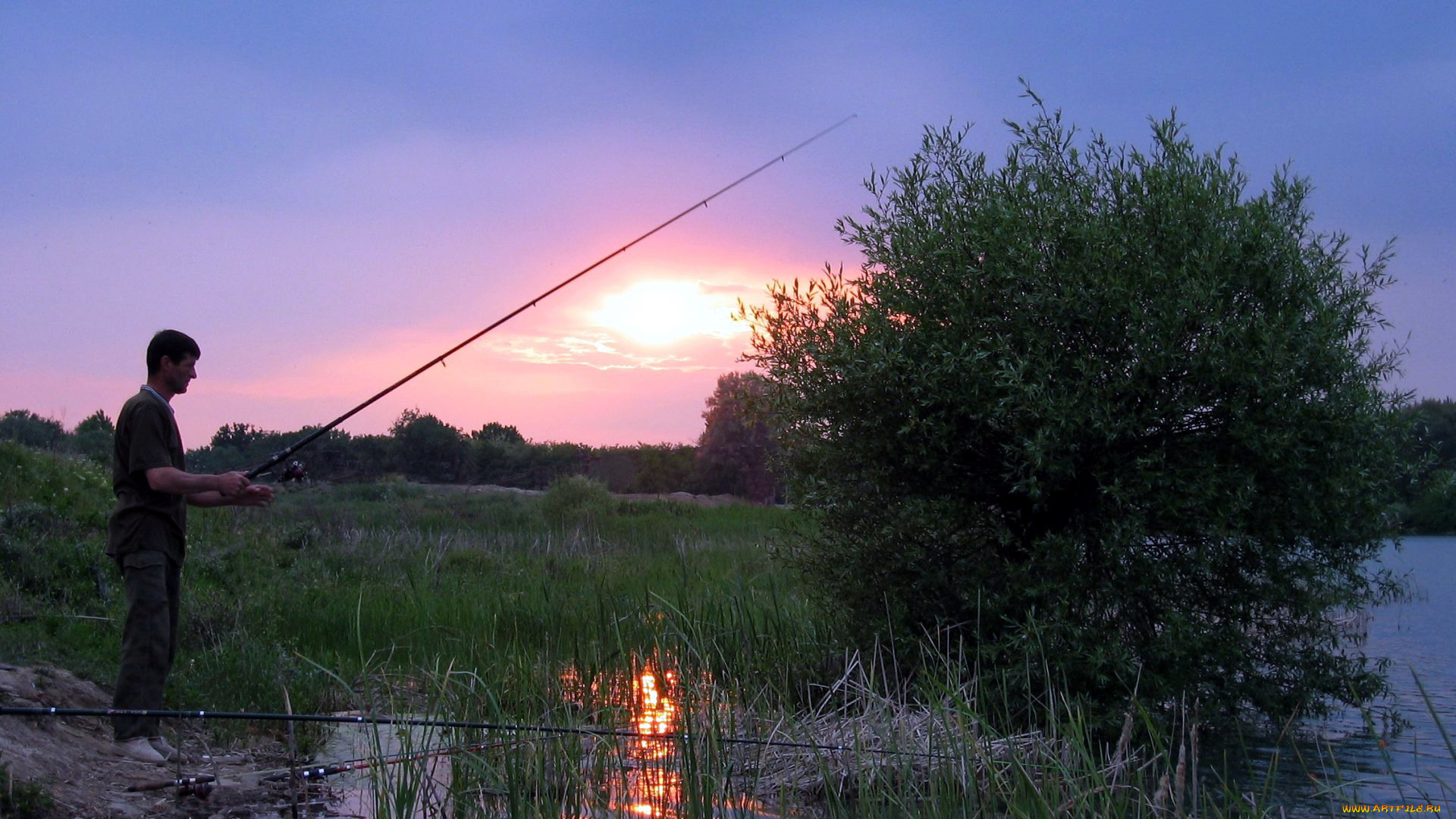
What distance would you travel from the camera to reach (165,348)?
5508 mm

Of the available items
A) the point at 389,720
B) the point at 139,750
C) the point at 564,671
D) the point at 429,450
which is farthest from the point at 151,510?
the point at 429,450

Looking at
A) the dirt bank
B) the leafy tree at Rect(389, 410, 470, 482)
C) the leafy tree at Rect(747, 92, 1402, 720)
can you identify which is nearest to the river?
the leafy tree at Rect(747, 92, 1402, 720)

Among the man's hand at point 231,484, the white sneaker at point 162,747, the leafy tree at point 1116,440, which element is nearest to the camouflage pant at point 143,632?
the white sneaker at point 162,747

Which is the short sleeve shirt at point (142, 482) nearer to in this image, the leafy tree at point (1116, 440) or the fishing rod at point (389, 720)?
the fishing rod at point (389, 720)

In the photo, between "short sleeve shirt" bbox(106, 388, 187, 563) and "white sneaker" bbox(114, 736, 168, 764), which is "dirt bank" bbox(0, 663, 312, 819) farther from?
"short sleeve shirt" bbox(106, 388, 187, 563)

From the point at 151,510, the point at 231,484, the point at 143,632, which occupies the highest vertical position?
the point at 231,484

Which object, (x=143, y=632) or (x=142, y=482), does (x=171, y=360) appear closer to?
(x=142, y=482)

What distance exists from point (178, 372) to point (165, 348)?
5.5 inches

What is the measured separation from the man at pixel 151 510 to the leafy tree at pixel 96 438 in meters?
19.5

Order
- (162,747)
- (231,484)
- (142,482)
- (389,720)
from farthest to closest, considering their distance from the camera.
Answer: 1. (162,747)
2. (142,482)
3. (231,484)
4. (389,720)

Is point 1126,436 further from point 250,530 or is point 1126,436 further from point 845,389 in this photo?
point 250,530

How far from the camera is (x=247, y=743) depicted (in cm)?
655

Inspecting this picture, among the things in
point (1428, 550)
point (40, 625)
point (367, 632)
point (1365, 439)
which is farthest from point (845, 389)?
point (1428, 550)

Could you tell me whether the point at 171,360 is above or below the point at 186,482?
above
